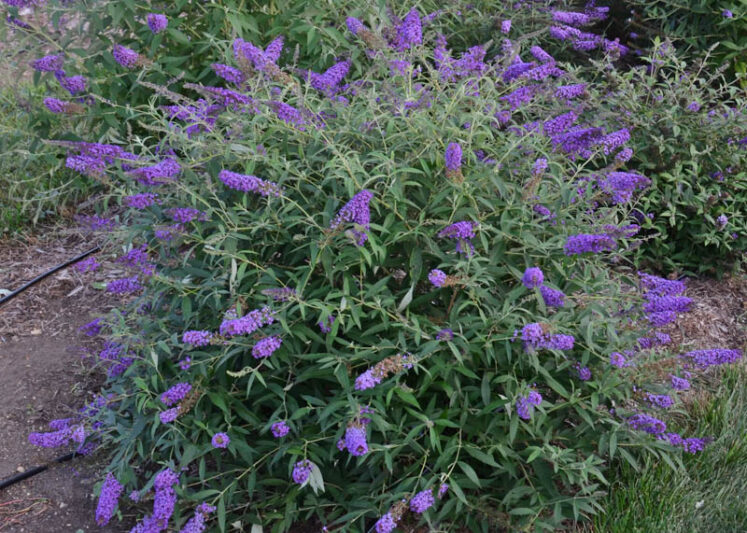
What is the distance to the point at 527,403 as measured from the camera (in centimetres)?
274

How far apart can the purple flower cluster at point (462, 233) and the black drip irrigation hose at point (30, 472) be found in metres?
1.98

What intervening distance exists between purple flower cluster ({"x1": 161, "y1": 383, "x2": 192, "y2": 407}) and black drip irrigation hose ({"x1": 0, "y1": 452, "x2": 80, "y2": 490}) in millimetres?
990

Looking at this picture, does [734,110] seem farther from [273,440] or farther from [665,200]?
[273,440]

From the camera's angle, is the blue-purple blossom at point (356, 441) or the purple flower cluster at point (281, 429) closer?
the blue-purple blossom at point (356, 441)

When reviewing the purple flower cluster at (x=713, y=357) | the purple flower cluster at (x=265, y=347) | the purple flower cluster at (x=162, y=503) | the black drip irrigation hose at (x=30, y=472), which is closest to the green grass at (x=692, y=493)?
the purple flower cluster at (x=713, y=357)

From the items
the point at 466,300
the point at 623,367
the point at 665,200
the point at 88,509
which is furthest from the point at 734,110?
the point at 88,509

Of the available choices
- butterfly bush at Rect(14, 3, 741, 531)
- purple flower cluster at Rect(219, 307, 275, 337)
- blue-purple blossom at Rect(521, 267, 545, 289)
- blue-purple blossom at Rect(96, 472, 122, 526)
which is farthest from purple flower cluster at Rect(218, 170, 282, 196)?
blue-purple blossom at Rect(96, 472, 122, 526)

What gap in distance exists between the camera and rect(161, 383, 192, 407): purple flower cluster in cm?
282

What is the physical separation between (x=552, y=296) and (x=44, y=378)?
270 cm

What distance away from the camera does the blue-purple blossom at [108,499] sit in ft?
9.45

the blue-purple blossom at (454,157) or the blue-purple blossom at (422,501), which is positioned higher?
the blue-purple blossom at (454,157)

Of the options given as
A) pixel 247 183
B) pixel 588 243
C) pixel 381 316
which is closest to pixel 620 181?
pixel 588 243

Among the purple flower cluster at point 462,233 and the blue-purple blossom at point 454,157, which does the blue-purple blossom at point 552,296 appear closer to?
the purple flower cluster at point 462,233

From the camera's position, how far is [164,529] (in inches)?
121
